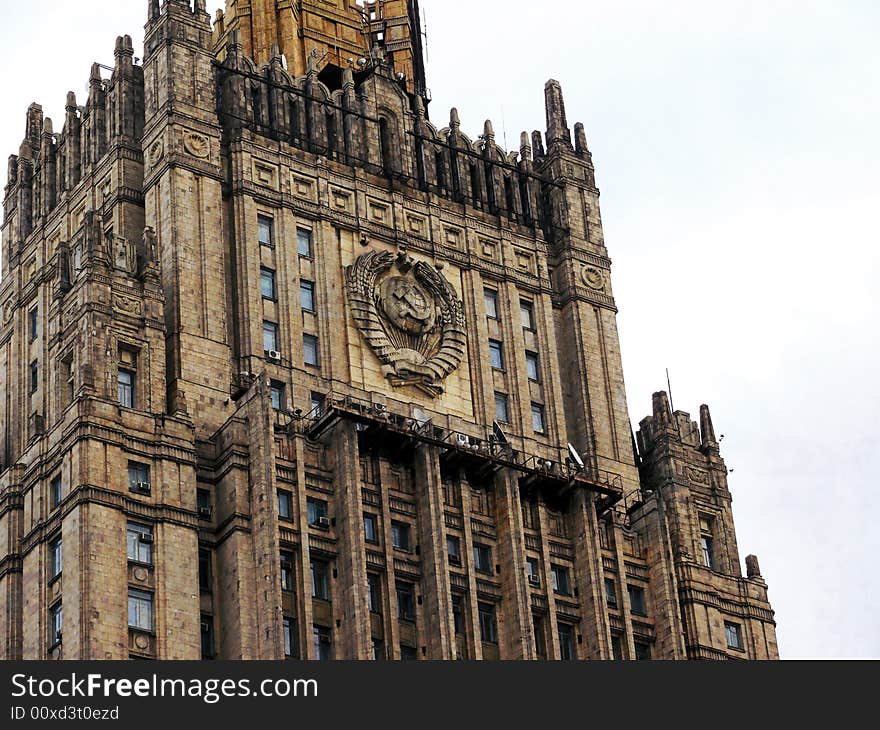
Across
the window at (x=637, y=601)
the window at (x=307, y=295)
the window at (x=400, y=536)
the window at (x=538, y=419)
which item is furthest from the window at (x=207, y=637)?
the window at (x=538, y=419)

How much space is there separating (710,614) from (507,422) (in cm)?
1351

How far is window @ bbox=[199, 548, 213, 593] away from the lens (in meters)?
115

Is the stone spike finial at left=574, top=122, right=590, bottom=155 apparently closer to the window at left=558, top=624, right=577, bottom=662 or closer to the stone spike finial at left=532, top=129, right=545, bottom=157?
the stone spike finial at left=532, top=129, right=545, bottom=157

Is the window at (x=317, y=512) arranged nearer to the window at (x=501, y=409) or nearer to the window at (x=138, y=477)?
the window at (x=138, y=477)

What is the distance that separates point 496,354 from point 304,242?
11208mm

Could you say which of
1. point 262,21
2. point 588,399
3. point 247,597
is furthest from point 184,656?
point 262,21

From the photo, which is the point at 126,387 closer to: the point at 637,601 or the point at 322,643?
the point at 322,643

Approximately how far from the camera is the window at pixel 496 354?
132m

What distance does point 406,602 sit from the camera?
390ft

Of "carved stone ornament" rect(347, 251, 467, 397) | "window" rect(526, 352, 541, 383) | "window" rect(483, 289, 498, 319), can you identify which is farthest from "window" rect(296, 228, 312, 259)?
"window" rect(526, 352, 541, 383)

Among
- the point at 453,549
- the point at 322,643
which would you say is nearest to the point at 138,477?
the point at 322,643

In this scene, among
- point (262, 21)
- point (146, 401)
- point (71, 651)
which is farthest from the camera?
point (262, 21)

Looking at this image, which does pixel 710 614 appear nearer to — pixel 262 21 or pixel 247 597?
pixel 247 597

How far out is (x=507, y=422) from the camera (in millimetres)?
130250
